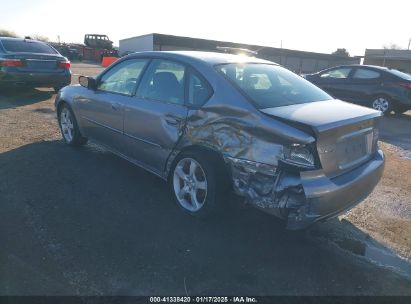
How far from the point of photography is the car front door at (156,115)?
3855 millimetres

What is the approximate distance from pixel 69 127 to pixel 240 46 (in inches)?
1345

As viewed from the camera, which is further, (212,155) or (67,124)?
(67,124)

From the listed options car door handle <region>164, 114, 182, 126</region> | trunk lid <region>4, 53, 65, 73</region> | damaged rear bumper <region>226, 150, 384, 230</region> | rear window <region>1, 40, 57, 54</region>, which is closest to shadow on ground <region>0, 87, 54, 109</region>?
trunk lid <region>4, 53, 65, 73</region>

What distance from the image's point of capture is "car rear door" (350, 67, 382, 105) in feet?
35.7

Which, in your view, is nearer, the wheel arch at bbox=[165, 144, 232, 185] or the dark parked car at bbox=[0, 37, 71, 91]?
the wheel arch at bbox=[165, 144, 232, 185]

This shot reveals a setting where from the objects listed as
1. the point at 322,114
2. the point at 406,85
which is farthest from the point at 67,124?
the point at 406,85

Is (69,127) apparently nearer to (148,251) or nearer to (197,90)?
(197,90)

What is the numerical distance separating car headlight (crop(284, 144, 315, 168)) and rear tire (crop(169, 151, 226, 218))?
29.7 inches

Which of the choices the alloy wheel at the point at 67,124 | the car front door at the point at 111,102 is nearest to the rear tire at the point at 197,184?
the car front door at the point at 111,102

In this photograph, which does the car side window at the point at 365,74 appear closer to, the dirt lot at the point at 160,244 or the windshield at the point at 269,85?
the dirt lot at the point at 160,244

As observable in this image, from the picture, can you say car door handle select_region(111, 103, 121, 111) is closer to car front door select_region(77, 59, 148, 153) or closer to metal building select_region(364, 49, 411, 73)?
car front door select_region(77, 59, 148, 153)

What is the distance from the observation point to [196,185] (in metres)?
3.69

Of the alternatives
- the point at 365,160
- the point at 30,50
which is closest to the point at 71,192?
the point at 365,160

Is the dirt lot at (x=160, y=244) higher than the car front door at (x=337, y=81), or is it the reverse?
the car front door at (x=337, y=81)
